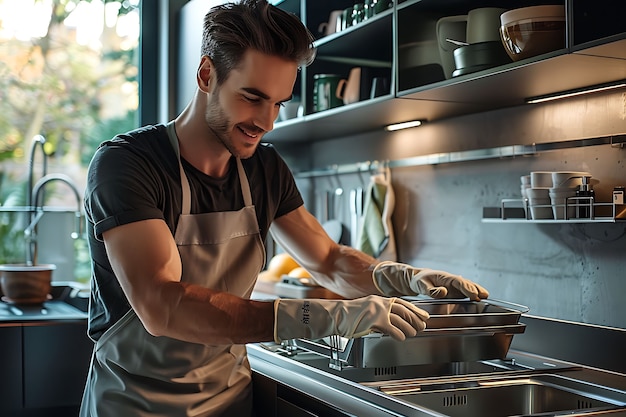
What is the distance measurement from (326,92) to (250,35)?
1064mm

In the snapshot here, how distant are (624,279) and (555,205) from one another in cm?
23

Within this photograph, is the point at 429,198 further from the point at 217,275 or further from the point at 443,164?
the point at 217,275

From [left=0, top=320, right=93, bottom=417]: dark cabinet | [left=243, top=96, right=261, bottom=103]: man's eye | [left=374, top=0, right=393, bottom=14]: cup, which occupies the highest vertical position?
[left=374, top=0, right=393, bottom=14]: cup

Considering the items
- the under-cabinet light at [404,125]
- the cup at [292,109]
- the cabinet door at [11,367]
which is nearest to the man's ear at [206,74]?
the under-cabinet light at [404,125]

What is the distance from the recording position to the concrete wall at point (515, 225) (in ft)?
6.38

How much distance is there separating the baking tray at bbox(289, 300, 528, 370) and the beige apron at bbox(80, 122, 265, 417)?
0.25 m

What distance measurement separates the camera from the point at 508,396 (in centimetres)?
167

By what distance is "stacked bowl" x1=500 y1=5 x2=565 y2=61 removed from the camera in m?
1.71

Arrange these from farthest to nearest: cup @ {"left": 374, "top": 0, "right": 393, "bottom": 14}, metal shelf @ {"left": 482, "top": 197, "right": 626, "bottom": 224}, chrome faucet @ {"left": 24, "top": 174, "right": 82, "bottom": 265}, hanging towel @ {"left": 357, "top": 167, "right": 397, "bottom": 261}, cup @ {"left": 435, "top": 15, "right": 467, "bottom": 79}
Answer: chrome faucet @ {"left": 24, "top": 174, "right": 82, "bottom": 265} → hanging towel @ {"left": 357, "top": 167, "right": 397, "bottom": 261} → cup @ {"left": 374, "top": 0, "right": 393, "bottom": 14} → cup @ {"left": 435, "top": 15, "right": 467, "bottom": 79} → metal shelf @ {"left": 482, "top": 197, "right": 626, "bottom": 224}

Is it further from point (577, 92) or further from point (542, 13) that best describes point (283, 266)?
point (542, 13)

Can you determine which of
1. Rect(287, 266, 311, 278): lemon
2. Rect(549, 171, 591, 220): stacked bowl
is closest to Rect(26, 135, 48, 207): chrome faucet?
Rect(287, 266, 311, 278): lemon

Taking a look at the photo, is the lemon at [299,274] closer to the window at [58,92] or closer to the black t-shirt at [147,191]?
the black t-shirt at [147,191]

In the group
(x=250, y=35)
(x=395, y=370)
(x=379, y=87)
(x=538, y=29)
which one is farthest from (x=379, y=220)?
(x=250, y=35)

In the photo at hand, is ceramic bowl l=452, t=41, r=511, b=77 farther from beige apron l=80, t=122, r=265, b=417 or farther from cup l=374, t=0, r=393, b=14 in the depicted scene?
beige apron l=80, t=122, r=265, b=417
